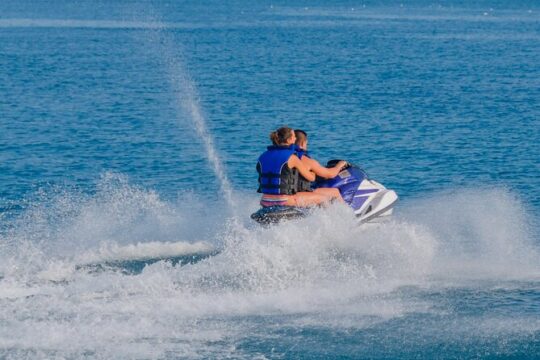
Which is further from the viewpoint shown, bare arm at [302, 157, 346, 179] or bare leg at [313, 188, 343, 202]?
bare leg at [313, 188, 343, 202]

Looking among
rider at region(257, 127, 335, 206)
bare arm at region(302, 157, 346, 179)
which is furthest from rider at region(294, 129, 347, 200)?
rider at region(257, 127, 335, 206)

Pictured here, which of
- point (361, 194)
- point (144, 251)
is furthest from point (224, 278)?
point (361, 194)

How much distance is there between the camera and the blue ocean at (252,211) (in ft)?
32.6

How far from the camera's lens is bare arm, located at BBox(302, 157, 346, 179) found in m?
12.7

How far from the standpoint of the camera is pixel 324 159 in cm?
2503

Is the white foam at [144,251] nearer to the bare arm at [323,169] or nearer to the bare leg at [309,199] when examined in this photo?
the bare leg at [309,199]

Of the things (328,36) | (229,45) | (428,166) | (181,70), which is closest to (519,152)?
(428,166)

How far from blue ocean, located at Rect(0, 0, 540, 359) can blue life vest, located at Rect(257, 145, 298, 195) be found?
1.61ft

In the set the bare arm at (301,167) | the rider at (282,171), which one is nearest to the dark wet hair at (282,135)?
the rider at (282,171)

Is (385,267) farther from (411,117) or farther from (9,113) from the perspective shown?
(9,113)

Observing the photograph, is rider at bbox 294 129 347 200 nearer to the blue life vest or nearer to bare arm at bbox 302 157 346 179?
bare arm at bbox 302 157 346 179

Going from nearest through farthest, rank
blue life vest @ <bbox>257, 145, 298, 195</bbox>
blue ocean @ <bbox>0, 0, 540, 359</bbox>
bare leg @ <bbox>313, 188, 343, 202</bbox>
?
blue ocean @ <bbox>0, 0, 540, 359</bbox>
blue life vest @ <bbox>257, 145, 298, 195</bbox>
bare leg @ <bbox>313, 188, 343, 202</bbox>

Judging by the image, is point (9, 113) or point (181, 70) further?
point (181, 70)

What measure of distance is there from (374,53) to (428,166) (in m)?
37.0
